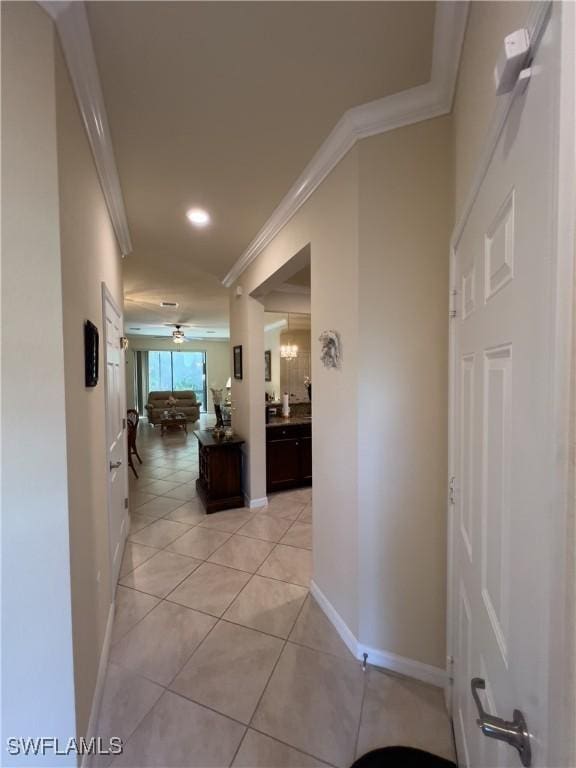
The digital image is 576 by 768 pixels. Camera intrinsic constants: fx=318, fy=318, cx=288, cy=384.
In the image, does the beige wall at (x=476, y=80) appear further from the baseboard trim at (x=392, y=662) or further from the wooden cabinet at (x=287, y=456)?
the wooden cabinet at (x=287, y=456)

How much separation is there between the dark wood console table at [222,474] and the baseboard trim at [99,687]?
1.65 m

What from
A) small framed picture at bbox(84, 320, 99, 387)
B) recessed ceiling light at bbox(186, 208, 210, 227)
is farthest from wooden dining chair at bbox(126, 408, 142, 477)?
small framed picture at bbox(84, 320, 99, 387)

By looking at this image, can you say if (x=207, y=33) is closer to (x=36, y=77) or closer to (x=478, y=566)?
(x=36, y=77)

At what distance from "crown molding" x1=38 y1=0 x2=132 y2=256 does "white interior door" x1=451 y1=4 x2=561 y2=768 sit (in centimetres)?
144

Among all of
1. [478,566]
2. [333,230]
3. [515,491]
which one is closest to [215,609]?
[478,566]

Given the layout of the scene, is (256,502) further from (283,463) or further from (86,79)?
(86,79)

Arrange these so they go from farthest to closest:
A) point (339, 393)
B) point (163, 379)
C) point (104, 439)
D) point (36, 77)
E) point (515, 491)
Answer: point (163, 379) < point (104, 439) < point (339, 393) < point (36, 77) < point (515, 491)

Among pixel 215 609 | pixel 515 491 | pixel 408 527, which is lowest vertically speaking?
pixel 215 609

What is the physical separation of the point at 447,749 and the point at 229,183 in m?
3.08

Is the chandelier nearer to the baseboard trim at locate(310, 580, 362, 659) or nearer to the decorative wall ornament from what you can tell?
the decorative wall ornament

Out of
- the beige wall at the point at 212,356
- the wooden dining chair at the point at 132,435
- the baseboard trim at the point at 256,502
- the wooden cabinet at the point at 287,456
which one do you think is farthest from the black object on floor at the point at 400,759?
the beige wall at the point at 212,356

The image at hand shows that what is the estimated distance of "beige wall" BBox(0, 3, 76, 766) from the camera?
1.01m

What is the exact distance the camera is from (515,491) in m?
0.59

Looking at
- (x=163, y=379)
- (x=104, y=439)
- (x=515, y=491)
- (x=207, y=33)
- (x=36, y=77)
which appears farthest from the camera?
(x=163, y=379)
